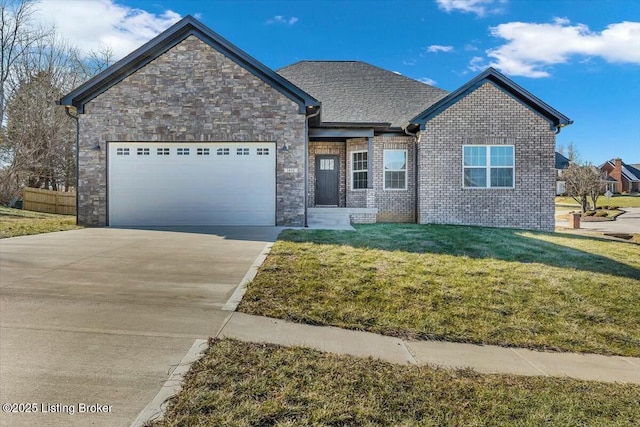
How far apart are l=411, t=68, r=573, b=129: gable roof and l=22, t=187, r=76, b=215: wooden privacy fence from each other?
18.6m

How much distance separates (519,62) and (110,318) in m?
20.0

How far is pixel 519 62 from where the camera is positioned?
1827 centimetres

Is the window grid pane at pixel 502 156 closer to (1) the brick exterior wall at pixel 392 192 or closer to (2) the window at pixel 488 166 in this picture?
(2) the window at pixel 488 166

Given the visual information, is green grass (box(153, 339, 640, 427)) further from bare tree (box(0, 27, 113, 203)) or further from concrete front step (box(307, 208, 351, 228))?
bare tree (box(0, 27, 113, 203))

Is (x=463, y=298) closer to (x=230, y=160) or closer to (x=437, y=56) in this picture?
(x=230, y=160)

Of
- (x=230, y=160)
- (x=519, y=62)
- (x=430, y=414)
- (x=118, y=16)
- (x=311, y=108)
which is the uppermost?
(x=118, y=16)

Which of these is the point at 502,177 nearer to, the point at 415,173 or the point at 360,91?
the point at 415,173

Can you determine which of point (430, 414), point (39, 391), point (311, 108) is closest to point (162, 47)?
point (311, 108)

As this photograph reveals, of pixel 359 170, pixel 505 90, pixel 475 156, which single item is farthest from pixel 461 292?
pixel 505 90

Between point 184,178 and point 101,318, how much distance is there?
29.1ft

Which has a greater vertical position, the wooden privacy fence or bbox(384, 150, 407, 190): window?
bbox(384, 150, 407, 190): window

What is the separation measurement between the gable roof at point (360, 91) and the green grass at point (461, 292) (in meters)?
7.88

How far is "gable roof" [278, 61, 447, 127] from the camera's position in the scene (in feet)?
51.6

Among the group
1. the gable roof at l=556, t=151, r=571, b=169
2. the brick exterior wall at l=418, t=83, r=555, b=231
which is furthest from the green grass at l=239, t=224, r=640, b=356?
the gable roof at l=556, t=151, r=571, b=169
